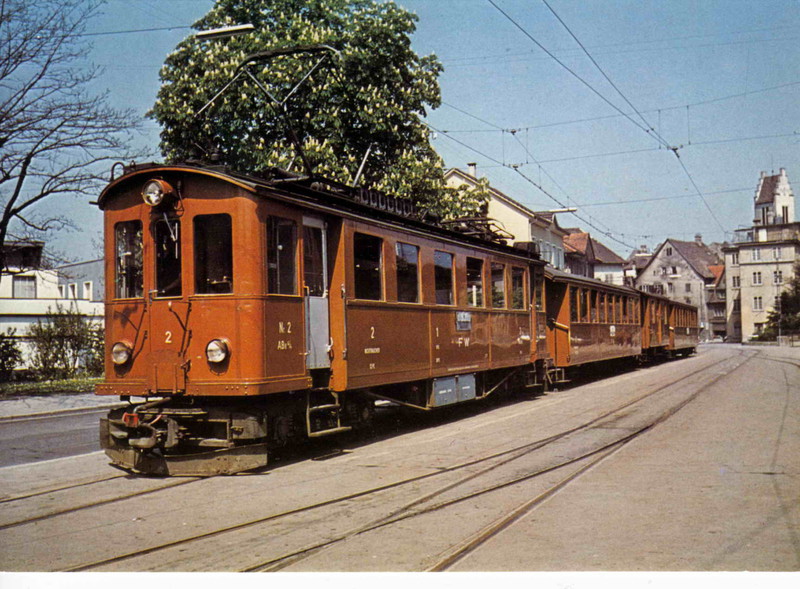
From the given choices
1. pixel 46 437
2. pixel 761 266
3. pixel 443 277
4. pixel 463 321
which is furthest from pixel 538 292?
pixel 761 266

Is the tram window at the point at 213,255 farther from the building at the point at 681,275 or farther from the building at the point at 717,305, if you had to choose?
the building at the point at 717,305

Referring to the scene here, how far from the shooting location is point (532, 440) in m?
11.1

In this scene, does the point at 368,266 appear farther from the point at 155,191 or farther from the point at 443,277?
the point at 155,191

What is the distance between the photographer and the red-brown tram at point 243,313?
28.3 ft

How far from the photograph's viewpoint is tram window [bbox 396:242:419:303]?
1167 centimetres

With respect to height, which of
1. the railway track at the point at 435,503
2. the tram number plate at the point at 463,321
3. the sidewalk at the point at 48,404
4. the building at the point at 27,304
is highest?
the building at the point at 27,304

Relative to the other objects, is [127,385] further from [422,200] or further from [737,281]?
[737,281]

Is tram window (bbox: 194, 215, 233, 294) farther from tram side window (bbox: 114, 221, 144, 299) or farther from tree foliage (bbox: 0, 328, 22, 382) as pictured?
tree foliage (bbox: 0, 328, 22, 382)

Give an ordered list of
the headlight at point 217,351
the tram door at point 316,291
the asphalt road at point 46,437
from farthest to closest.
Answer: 1. the asphalt road at point 46,437
2. the tram door at point 316,291
3. the headlight at point 217,351

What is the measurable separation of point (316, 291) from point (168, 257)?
5.84ft

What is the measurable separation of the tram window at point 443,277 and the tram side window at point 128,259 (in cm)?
497

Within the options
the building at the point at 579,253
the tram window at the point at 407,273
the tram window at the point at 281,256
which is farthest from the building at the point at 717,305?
the tram window at the point at 281,256

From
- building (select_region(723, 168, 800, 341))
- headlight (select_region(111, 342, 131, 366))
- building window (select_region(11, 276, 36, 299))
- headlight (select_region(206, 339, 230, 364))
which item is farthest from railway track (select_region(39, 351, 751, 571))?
building (select_region(723, 168, 800, 341))
